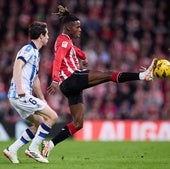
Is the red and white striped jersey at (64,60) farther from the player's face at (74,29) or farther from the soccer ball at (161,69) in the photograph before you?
the soccer ball at (161,69)

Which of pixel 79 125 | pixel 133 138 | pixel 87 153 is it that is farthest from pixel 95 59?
pixel 79 125

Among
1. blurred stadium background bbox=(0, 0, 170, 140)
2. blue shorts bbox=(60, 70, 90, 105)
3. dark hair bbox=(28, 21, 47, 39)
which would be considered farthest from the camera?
blurred stadium background bbox=(0, 0, 170, 140)

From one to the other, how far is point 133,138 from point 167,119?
5.15ft

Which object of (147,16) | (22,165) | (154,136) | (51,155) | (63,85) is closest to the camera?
(22,165)

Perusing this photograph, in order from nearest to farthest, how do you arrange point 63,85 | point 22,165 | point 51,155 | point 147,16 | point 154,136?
1. point 22,165
2. point 63,85
3. point 51,155
4. point 154,136
5. point 147,16

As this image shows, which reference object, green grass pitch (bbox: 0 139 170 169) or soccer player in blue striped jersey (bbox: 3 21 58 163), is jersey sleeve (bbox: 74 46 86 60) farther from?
green grass pitch (bbox: 0 139 170 169)

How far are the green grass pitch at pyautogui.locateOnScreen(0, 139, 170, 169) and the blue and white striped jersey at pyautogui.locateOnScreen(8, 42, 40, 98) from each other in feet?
3.76

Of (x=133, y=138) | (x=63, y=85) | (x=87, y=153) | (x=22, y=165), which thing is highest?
(x=63, y=85)

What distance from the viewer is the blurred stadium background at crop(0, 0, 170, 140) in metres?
20.5

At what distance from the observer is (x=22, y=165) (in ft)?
34.3

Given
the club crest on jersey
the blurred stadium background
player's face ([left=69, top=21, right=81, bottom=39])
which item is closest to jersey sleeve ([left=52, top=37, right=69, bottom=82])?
the club crest on jersey

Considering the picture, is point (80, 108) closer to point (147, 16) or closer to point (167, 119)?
point (167, 119)

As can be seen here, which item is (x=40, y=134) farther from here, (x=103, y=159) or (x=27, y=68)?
(x=103, y=159)

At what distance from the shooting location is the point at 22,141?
35.6 ft
